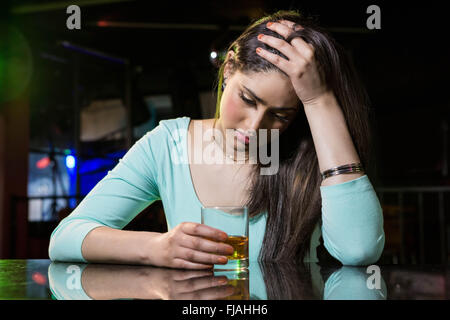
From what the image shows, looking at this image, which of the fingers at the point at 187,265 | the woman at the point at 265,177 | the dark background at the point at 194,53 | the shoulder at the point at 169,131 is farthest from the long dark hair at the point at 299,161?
the dark background at the point at 194,53

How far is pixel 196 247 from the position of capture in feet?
2.59

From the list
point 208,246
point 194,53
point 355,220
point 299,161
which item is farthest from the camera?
point 194,53

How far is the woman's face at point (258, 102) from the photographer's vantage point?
1.14 m

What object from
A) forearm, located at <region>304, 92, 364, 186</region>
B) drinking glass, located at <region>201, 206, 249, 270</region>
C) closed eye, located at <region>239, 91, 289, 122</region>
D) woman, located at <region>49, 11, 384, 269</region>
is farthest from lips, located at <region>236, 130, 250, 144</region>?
drinking glass, located at <region>201, 206, 249, 270</region>

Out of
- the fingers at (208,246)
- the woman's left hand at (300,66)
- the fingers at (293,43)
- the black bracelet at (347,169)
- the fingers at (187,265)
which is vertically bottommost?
the fingers at (187,265)

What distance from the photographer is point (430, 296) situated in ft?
1.79

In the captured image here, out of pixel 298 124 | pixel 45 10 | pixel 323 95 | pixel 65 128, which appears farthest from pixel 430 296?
pixel 65 128

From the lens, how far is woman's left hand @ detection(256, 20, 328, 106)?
107cm

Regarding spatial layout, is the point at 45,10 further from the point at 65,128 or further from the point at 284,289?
the point at 284,289

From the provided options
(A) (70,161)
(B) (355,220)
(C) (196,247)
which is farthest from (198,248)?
(A) (70,161)

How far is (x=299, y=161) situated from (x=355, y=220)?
12.2 inches

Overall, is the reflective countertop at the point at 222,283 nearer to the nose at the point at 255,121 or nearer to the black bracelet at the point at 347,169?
the black bracelet at the point at 347,169

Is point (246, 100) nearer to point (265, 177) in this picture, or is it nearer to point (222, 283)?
point (265, 177)

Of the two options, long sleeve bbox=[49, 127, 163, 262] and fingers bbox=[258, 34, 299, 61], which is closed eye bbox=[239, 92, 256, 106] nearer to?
fingers bbox=[258, 34, 299, 61]
